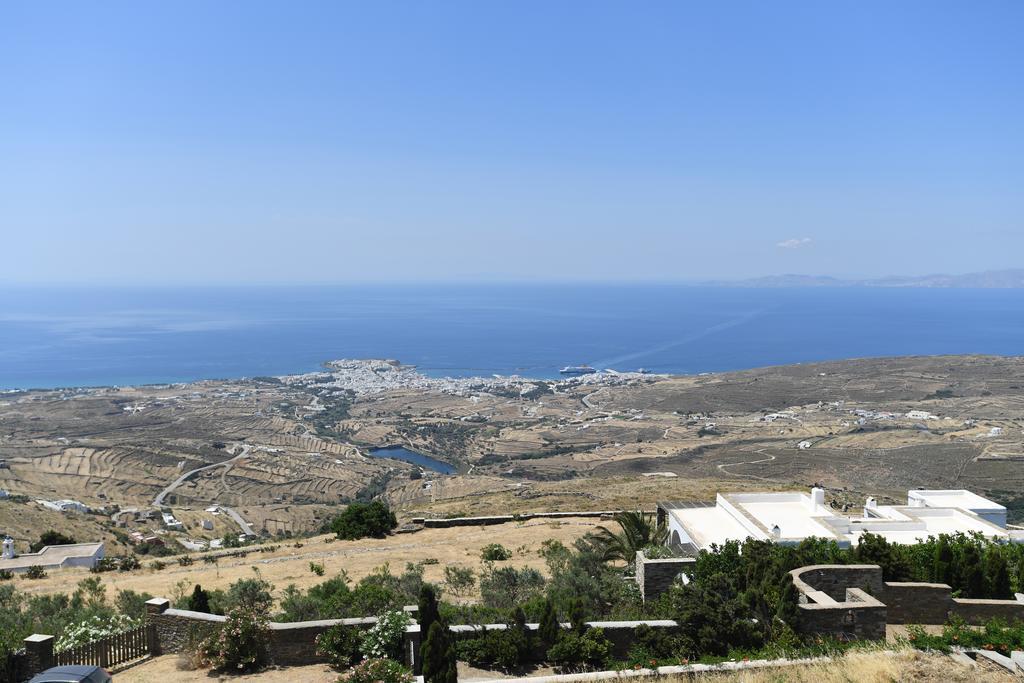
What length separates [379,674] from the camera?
290 inches

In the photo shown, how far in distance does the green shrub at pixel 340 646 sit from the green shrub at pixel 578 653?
Answer: 235cm

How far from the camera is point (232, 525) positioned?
35750mm

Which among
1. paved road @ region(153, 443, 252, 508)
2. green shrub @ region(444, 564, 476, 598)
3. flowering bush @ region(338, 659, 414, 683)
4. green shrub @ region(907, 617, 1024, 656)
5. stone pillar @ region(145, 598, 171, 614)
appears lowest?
paved road @ region(153, 443, 252, 508)

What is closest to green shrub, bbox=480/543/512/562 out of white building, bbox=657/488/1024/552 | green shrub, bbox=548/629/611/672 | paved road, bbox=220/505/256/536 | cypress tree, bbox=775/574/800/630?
white building, bbox=657/488/1024/552

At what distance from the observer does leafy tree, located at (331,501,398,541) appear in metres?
20.2

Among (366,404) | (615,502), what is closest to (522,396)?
(366,404)

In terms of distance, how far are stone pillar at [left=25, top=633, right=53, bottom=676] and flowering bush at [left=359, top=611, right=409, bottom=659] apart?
11.3 ft

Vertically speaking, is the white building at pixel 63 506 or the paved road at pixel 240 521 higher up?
the white building at pixel 63 506

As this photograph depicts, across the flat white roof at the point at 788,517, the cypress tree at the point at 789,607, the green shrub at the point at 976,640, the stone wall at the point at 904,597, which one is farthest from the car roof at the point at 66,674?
the flat white roof at the point at 788,517

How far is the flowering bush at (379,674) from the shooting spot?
23.9ft

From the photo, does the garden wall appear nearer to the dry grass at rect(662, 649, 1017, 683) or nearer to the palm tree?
the dry grass at rect(662, 649, 1017, 683)

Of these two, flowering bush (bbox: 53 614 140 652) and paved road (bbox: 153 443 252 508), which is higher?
flowering bush (bbox: 53 614 140 652)

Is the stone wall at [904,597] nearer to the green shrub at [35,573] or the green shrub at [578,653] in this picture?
the green shrub at [578,653]

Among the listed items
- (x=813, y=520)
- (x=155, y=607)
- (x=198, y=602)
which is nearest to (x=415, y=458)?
(x=813, y=520)
